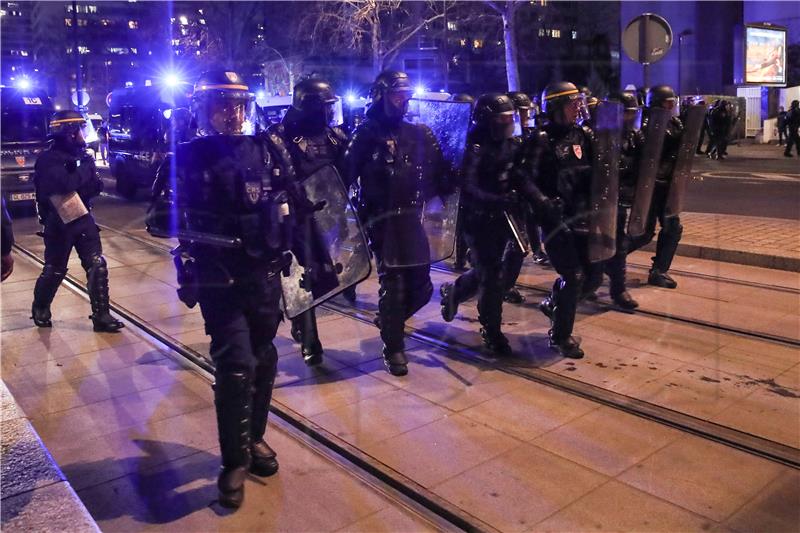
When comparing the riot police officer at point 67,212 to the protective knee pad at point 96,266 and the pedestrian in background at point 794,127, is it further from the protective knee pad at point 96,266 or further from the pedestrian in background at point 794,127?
the pedestrian in background at point 794,127

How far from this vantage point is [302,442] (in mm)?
4137

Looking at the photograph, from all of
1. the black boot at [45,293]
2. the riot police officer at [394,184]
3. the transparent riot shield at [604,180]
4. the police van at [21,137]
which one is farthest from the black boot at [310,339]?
the police van at [21,137]

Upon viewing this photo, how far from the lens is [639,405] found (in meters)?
4.50

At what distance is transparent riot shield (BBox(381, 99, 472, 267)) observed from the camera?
199 inches

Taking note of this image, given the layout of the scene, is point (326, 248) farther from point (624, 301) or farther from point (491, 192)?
point (624, 301)

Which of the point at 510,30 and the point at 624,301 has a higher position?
the point at 510,30

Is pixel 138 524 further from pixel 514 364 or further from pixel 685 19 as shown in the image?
pixel 685 19

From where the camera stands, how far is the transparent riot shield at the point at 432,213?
199 inches

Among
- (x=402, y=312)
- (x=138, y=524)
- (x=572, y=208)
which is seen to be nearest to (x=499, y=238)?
(x=572, y=208)

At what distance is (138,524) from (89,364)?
106 inches

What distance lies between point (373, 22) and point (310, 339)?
23.7m

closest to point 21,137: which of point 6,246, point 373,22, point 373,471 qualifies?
point 373,22

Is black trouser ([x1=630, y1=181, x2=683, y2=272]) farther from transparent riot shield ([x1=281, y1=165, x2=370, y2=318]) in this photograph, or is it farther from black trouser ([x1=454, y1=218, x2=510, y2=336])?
transparent riot shield ([x1=281, y1=165, x2=370, y2=318])

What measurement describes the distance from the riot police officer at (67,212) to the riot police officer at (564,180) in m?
3.83
